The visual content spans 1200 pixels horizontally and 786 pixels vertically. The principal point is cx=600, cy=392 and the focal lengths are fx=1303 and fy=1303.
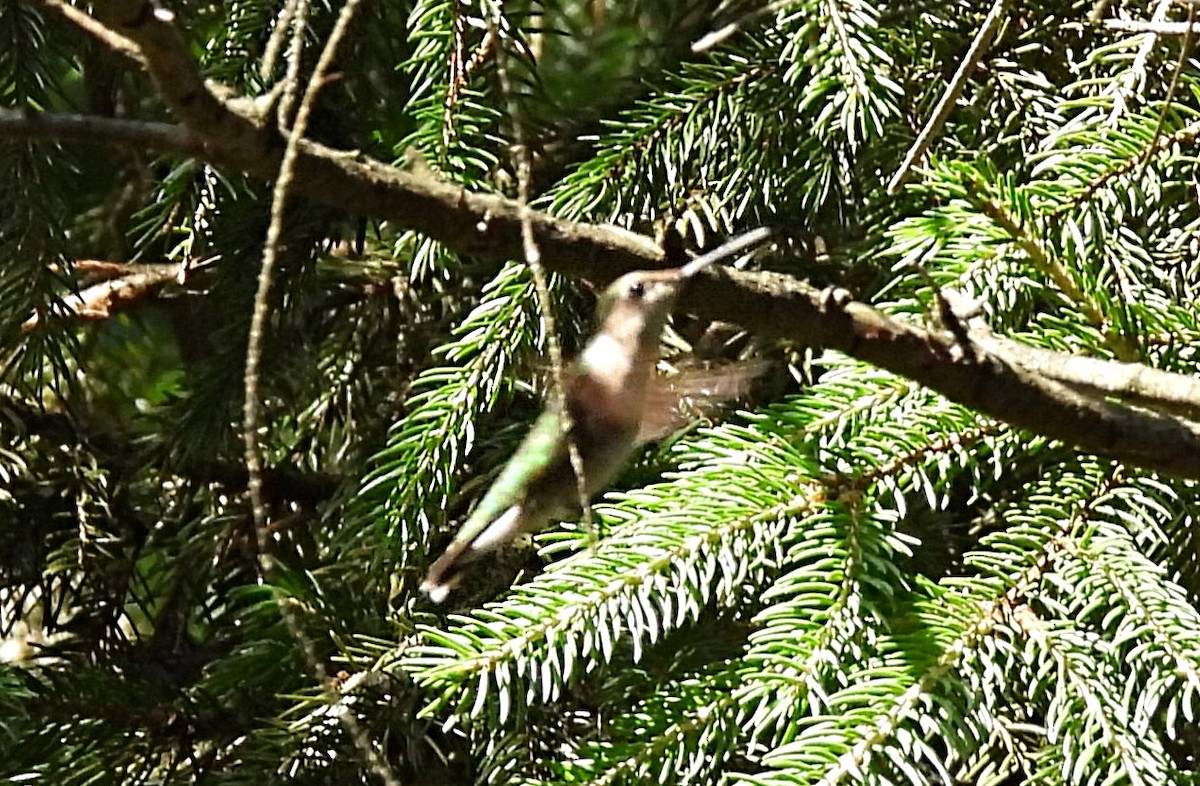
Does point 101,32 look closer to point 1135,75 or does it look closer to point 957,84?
point 957,84

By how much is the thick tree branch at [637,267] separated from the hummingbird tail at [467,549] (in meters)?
0.21

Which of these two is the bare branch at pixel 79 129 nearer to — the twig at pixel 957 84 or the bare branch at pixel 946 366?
the bare branch at pixel 946 366

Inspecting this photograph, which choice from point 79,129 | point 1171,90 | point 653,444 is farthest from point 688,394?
point 79,129

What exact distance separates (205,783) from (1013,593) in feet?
1.59

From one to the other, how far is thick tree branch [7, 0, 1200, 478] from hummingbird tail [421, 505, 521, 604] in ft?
0.70

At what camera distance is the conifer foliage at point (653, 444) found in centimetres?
60

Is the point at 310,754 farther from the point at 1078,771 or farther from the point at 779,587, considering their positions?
the point at 1078,771

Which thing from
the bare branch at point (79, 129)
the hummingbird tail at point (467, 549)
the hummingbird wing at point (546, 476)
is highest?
the bare branch at point (79, 129)

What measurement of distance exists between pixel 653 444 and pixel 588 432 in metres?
0.19

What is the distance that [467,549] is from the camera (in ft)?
2.30

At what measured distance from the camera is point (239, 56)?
0.83 metres

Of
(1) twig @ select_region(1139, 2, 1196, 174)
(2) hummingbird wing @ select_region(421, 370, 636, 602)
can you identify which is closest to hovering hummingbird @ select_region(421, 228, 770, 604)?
(2) hummingbird wing @ select_region(421, 370, 636, 602)

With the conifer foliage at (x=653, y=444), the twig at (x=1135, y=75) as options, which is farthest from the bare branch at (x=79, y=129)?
the twig at (x=1135, y=75)

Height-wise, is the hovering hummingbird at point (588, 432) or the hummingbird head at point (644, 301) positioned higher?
the hummingbird head at point (644, 301)
